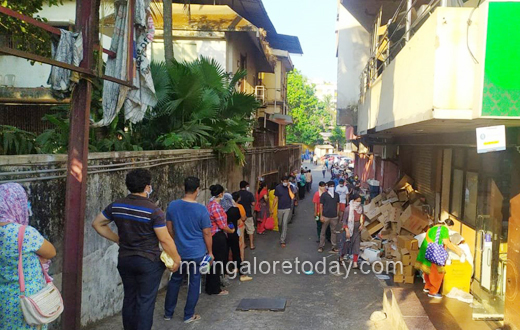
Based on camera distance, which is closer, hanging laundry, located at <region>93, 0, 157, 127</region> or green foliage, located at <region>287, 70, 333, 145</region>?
hanging laundry, located at <region>93, 0, 157, 127</region>

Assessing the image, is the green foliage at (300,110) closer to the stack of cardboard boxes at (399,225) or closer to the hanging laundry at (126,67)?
the stack of cardboard boxes at (399,225)

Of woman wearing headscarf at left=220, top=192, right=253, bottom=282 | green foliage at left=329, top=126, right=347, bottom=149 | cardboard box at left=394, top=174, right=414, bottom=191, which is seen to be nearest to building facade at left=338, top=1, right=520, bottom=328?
cardboard box at left=394, top=174, right=414, bottom=191

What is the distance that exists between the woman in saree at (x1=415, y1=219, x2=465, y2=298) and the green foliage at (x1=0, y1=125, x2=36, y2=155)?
5.86 metres

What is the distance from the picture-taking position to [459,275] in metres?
6.87

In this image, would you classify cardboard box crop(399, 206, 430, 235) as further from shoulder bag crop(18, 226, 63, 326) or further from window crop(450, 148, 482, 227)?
shoulder bag crop(18, 226, 63, 326)

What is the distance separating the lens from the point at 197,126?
930cm

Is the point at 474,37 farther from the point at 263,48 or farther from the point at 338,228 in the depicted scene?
the point at 263,48

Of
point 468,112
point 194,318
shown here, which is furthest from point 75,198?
point 468,112

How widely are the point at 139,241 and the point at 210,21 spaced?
11875 millimetres

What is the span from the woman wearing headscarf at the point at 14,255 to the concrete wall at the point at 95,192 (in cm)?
63

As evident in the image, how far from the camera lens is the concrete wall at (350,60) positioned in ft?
47.6

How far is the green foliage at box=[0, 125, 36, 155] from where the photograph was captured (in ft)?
16.0

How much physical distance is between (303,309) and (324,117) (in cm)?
6720

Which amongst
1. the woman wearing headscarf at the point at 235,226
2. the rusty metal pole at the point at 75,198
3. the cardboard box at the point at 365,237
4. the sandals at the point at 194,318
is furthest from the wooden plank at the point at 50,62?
the cardboard box at the point at 365,237
